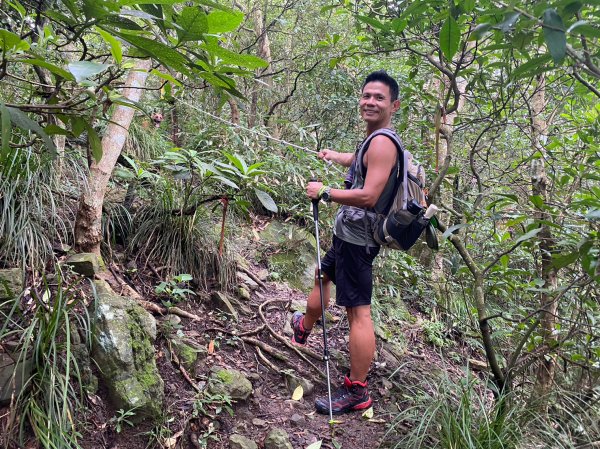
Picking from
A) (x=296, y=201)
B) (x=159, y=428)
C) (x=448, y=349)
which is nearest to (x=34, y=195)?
(x=159, y=428)

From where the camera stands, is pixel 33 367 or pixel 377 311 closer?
pixel 33 367

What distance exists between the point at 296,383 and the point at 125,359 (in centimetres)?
128

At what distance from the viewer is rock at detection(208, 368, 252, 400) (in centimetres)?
275

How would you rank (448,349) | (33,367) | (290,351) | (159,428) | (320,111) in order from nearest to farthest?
(33,367) → (159,428) → (290,351) → (448,349) → (320,111)

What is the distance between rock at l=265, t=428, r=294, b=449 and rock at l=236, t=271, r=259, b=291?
1762 mm

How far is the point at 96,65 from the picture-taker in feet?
2.84

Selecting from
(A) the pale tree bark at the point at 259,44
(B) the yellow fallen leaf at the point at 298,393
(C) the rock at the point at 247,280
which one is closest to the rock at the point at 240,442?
(B) the yellow fallen leaf at the point at 298,393

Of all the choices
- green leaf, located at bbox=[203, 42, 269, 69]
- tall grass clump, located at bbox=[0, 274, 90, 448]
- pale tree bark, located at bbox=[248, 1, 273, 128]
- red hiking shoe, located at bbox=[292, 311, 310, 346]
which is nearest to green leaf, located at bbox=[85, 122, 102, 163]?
green leaf, located at bbox=[203, 42, 269, 69]

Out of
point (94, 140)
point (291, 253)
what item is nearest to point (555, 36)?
point (94, 140)

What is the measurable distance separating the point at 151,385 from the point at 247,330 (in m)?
1.17

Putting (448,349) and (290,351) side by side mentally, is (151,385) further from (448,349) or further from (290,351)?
(448,349)

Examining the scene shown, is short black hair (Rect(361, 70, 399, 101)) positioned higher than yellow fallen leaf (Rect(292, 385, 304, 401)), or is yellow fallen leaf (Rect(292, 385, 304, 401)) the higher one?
short black hair (Rect(361, 70, 399, 101))

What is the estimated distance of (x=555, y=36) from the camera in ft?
3.38

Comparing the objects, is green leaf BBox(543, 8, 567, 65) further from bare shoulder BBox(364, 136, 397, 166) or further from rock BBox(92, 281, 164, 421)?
rock BBox(92, 281, 164, 421)
